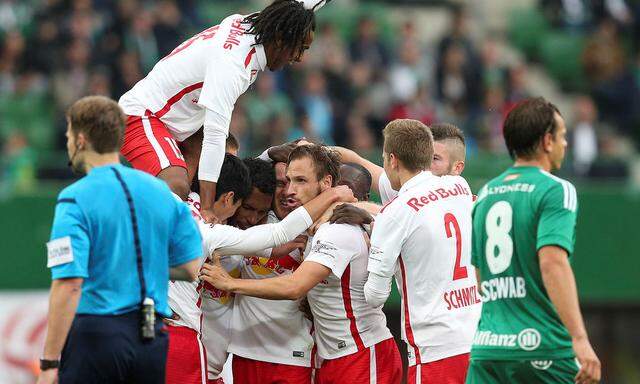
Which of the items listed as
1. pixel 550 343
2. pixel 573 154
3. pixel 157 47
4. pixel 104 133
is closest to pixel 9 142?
pixel 157 47

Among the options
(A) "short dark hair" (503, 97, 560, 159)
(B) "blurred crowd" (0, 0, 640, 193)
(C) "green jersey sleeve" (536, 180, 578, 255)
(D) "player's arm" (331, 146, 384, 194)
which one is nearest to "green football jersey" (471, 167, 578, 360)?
(C) "green jersey sleeve" (536, 180, 578, 255)

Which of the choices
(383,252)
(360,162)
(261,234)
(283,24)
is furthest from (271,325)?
(283,24)

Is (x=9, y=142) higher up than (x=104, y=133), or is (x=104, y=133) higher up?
(x=9, y=142)

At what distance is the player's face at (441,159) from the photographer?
8.16 metres

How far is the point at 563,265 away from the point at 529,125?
0.78 meters

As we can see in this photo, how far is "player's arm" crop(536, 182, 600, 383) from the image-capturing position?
580cm

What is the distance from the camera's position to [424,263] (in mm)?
7125

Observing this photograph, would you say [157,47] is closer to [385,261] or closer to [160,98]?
[160,98]

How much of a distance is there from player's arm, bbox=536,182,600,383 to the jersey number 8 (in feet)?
0.66

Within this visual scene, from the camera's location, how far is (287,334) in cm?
790

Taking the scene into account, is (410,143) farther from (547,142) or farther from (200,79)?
(200,79)

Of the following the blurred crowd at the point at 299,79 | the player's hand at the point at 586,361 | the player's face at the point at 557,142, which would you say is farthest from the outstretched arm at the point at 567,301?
the blurred crowd at the point at 299,79

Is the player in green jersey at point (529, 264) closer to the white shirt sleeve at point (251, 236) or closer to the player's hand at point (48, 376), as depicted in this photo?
the white shirt sleeve at point (251, 236)

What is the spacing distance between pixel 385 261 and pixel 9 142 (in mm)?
9103
